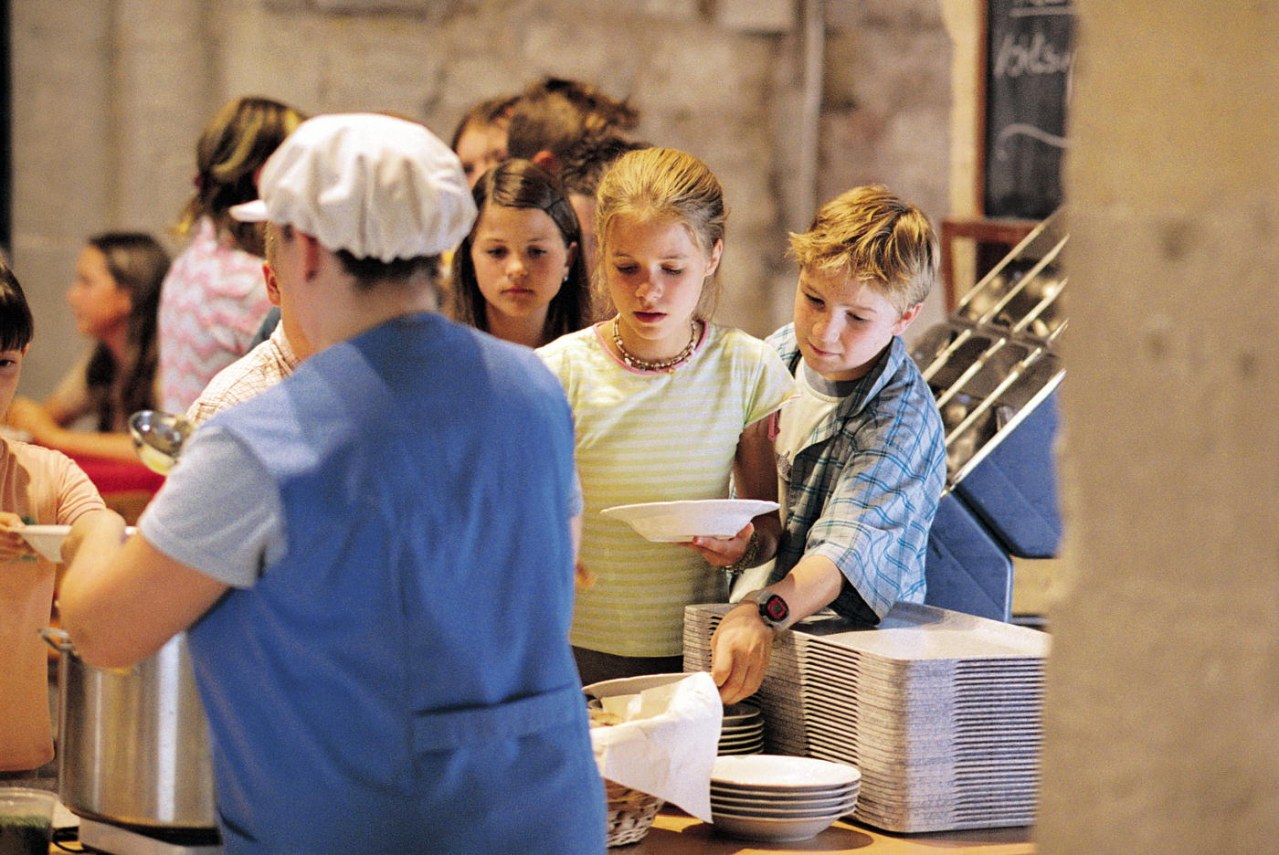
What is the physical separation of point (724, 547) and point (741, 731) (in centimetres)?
27

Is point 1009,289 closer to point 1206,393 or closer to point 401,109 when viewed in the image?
point 1206,393

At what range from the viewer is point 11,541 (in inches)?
78.3

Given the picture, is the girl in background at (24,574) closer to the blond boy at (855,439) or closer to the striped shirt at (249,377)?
the striped shirt at (249,377)

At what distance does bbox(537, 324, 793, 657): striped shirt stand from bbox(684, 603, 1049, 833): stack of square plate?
0.30 m

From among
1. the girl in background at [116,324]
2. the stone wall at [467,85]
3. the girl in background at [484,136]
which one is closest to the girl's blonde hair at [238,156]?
the girl in background at [484,136]

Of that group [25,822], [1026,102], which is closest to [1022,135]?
[1026,102]

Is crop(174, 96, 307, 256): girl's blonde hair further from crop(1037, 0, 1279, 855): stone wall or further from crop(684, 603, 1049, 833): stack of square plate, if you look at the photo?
crop(1037, 0, 1279, 855): stone wall

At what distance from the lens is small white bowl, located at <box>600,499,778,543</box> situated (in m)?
2.19

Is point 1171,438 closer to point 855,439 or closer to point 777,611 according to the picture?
point 777,611

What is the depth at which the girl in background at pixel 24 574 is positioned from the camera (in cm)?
213

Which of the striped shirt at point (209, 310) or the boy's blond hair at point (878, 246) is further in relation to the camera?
the striped shirt at point (209, 310)

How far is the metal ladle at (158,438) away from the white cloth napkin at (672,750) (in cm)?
59

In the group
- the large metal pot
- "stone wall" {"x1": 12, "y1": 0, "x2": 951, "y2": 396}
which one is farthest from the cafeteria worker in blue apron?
"stone wall" {"x1": 12, "y1": 0, "x2": 951, "y2": 396}

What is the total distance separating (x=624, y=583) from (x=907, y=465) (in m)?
0.46
